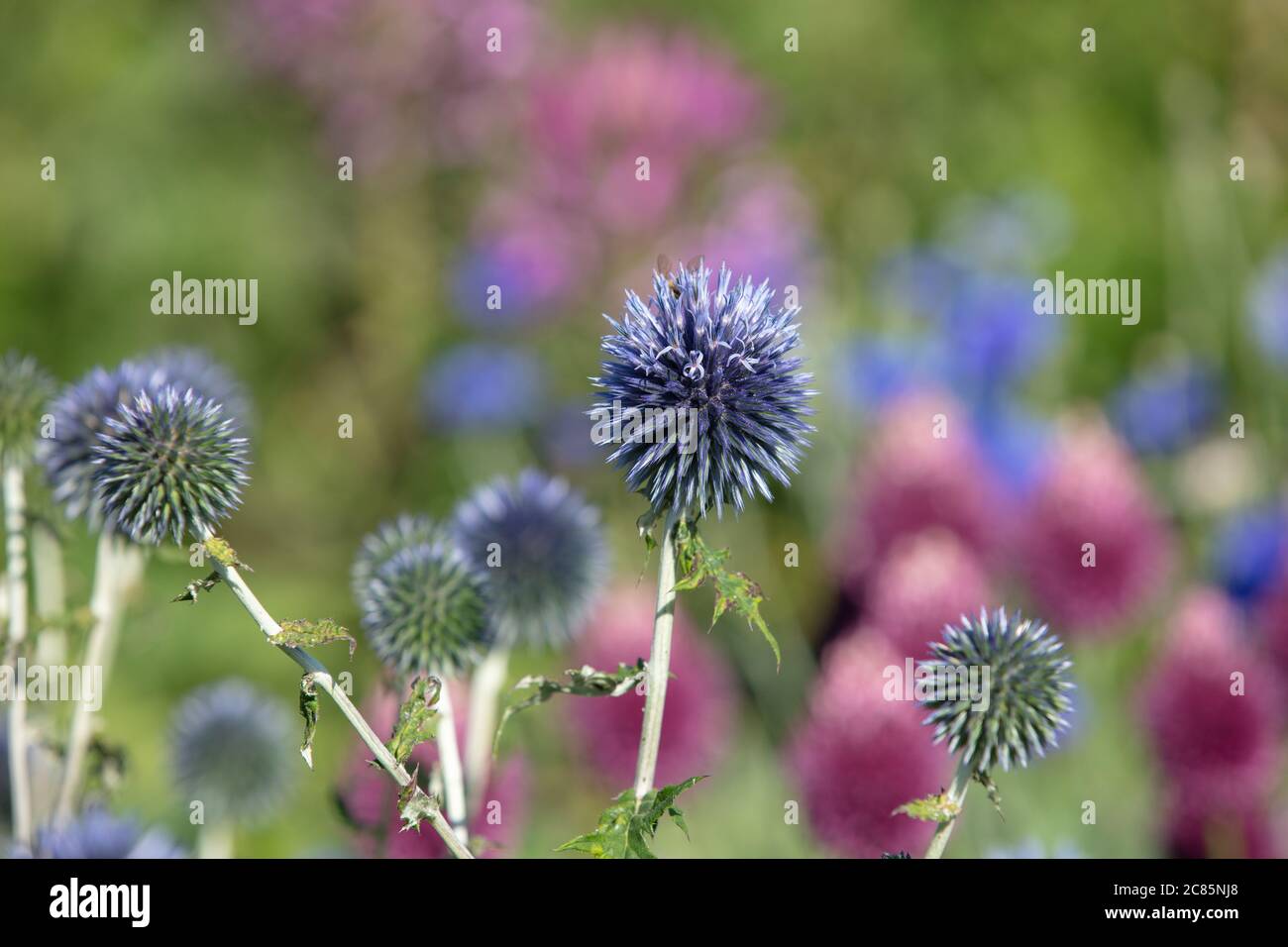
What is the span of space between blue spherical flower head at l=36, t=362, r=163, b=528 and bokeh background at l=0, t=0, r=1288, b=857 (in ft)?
3.30

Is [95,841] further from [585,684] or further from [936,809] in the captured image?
[936,809]

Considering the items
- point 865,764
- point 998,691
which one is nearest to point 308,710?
point 998,691

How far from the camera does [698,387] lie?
149cm

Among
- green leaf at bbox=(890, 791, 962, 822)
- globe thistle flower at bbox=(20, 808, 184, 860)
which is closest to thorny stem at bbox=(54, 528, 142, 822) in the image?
globe thistle flower at bbox=(20, 808, 184, 860)

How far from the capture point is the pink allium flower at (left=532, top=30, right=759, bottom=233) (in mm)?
4488

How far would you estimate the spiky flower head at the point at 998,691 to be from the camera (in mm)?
1455

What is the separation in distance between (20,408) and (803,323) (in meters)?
1.79

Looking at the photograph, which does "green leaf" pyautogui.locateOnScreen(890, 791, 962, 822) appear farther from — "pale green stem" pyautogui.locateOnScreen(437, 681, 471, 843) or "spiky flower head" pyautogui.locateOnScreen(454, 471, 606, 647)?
"spiky flower head" pyautogui.locateOnScreen(454, 471, 606, 647)

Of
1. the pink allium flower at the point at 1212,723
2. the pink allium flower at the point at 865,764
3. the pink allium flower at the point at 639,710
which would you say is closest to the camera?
the pink allium flower at the point at 865,764

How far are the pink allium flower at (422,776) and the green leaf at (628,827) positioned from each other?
0.70 metres

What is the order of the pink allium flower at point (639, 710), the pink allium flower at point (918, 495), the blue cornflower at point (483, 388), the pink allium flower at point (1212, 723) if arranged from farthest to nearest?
the blue cornflower at point (483, 388) < the pink allium flower at point (918, 495) < the pink allium flower at point (639, 710) < the pink allium flower at point (1212, 723)

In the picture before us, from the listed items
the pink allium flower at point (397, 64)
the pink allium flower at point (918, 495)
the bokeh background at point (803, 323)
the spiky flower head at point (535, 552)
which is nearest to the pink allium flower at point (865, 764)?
the bokeh background at point (803, 323)

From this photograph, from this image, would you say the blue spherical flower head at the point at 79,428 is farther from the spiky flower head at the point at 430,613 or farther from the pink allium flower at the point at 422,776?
the pink allium flower at the point at 422,776

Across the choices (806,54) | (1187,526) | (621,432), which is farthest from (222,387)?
(806,54)
